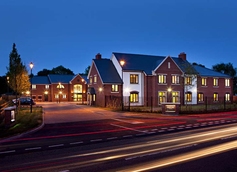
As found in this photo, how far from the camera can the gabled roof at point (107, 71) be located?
40.9m

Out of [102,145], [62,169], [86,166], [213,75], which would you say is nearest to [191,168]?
[86,166]

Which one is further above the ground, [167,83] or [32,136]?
[167,83]

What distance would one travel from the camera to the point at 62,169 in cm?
806

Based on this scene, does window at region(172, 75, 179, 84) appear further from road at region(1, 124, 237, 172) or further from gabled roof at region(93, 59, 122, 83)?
road at region(1, 124, 237, 172)

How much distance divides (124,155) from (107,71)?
33.5m

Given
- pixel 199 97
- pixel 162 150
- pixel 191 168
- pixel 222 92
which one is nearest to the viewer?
pixel 191 168

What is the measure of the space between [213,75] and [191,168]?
45.6m

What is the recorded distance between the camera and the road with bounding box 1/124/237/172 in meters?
8.30

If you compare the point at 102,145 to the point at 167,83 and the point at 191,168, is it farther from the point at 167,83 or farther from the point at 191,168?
the point at 167,83

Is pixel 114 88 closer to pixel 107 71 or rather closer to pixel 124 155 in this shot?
pixel 107 71

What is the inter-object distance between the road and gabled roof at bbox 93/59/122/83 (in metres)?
28.1

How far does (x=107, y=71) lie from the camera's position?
140 ft

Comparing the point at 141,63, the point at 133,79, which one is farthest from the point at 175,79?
the point at 133,79

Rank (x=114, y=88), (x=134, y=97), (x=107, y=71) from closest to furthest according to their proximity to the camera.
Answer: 1. (x=114, y=88)
2. (x=134, y=97)
3. (x=107, y=71)
